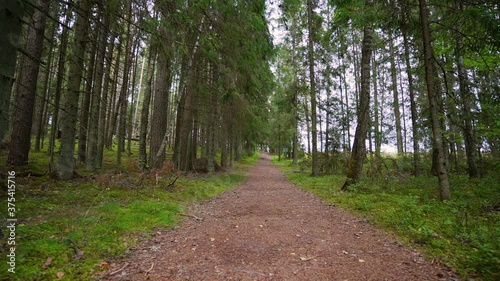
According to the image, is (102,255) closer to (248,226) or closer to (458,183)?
(248,226)

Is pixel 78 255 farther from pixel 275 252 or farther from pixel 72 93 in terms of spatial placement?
pixel 72 93

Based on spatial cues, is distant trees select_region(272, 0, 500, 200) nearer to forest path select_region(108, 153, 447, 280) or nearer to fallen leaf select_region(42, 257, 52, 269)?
forest path select_region(108, 153, 447, 280)

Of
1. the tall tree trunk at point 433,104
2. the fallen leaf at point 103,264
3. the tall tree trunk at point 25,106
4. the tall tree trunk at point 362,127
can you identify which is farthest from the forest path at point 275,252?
the tall tree trunk at point 25,106

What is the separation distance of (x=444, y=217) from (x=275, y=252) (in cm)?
386

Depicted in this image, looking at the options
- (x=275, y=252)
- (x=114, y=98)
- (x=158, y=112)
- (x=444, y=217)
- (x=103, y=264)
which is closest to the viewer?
(x=103, y=264)

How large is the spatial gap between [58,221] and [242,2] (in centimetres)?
597

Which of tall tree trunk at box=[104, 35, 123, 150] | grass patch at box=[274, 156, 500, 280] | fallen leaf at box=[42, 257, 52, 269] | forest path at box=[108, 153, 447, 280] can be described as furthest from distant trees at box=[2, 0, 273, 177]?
grass patch at box=[274, 156, 500, 280]

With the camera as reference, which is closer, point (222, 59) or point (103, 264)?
point (103, 264)

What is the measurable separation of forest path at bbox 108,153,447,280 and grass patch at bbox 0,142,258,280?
0.39 meters

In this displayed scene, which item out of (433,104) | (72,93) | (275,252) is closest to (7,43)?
(72,93)

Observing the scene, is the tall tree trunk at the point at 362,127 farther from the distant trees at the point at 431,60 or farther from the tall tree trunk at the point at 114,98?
the tall tree trunk at the point at 114,98

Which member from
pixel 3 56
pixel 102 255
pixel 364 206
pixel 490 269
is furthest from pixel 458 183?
pixel 3 56

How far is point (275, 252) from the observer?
12.5ft

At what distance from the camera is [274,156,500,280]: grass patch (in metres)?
3.46
